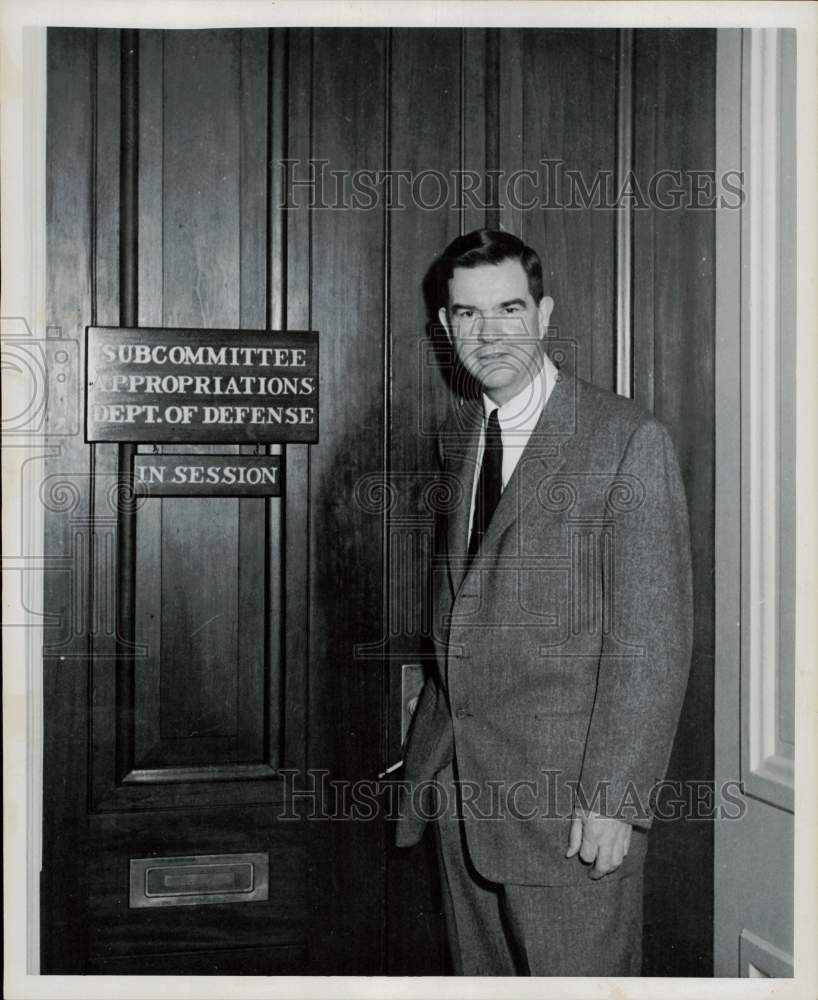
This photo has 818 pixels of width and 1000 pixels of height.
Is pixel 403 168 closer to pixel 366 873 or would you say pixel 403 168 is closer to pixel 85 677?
pixel 85 677

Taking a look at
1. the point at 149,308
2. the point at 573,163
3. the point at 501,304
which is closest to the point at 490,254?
the point at 501,304

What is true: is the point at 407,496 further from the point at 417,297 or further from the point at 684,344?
the point at 684,344

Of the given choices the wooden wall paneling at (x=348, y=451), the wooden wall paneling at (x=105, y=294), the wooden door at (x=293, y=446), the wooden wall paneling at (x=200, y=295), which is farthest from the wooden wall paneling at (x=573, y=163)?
the wooden wall paneling at (x=105, y=294)

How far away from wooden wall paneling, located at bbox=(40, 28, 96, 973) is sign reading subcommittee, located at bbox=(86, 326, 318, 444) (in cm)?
4

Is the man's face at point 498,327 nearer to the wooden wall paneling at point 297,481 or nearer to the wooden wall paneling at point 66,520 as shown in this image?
the wooden wall paneling at point 297,481

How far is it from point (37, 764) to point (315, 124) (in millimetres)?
1042

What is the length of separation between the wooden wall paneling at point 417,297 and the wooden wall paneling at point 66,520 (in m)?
0.46

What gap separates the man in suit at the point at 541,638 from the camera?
4.91 ft

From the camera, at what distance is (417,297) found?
157cm

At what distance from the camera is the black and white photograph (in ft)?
4.94

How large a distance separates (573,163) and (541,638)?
72 cm

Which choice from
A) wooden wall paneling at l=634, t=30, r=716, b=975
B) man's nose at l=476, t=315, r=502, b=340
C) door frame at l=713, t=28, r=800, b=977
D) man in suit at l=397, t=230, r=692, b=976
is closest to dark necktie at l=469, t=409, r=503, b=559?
man in suit at l=397, t=230, r=692, b=976

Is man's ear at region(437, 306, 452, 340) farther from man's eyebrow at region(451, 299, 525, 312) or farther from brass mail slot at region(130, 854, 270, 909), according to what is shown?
brass mail slot at region(130, 854, 270, 909)

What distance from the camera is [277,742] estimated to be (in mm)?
1581
